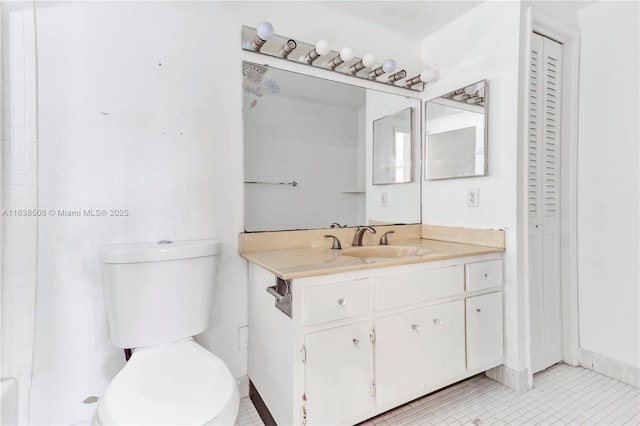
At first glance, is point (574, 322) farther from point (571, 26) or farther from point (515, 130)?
point (571, 26)

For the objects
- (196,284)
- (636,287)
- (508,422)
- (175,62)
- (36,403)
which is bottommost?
(508,422)

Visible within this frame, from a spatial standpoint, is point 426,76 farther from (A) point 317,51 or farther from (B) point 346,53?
(A) point 317,51

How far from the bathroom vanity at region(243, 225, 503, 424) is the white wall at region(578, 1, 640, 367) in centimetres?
66

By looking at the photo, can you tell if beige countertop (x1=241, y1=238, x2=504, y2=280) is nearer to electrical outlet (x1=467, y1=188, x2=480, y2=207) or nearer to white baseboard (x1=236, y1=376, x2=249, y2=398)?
electrical outlet (x1=467, y1=188, x2=480, y2=207)

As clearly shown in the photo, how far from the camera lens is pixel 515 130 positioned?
1576mm

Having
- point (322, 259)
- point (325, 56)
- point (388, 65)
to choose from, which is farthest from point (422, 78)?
point (322, 259)

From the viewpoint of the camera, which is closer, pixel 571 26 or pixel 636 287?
pixel 636 287

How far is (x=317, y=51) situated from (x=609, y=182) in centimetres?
175

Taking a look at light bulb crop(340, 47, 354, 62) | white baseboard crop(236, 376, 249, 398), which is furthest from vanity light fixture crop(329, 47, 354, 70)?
white baseboard crop(236, 376, 249, 398)

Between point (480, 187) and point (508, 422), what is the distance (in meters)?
1.14

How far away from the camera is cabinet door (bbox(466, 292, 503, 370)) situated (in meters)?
1.51

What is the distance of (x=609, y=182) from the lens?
168cm

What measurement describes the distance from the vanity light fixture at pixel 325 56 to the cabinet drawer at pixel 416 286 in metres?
1.16

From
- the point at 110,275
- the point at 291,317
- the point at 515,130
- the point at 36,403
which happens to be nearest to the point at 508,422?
the point at 291,317
